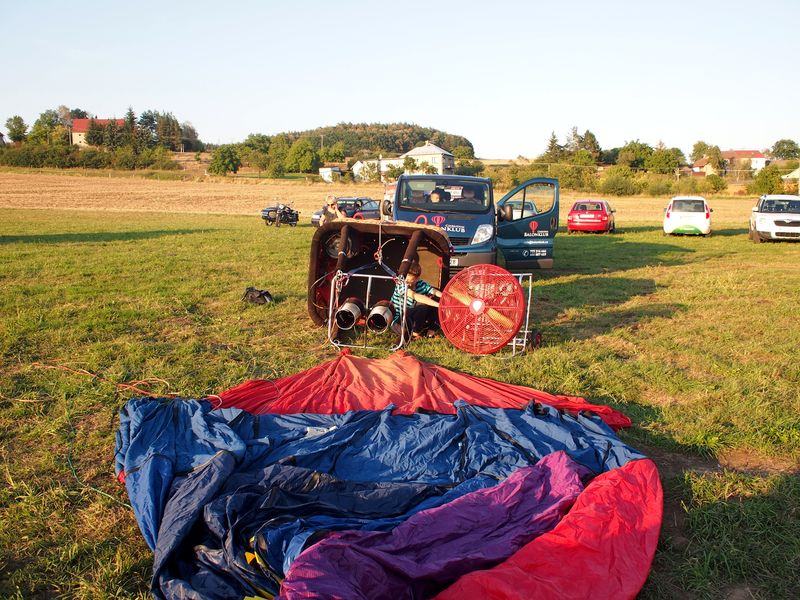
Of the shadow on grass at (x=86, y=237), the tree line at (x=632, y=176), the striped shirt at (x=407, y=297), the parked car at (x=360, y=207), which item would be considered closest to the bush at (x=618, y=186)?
the tree line at (x=632, y=176)

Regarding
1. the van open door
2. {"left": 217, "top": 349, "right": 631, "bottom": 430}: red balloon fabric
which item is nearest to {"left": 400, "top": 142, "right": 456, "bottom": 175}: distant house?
the van open door

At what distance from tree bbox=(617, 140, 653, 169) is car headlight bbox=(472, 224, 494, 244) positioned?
74729mm

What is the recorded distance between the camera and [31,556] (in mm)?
3186

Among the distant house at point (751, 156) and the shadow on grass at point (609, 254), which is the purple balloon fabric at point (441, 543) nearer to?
the shadow on grass at point (609, 254)

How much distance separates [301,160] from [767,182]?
186 ft

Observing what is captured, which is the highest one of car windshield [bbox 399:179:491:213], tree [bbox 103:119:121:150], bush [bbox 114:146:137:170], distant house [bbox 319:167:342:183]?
tree [bbox 103:119:121:150]

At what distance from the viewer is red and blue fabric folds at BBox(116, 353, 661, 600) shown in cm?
269

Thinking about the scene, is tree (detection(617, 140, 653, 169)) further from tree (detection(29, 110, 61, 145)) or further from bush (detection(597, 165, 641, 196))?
tree (detection(29, 110, 61, 145))

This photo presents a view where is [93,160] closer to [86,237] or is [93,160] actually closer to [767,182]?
[86,237]

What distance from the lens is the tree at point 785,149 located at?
375ft

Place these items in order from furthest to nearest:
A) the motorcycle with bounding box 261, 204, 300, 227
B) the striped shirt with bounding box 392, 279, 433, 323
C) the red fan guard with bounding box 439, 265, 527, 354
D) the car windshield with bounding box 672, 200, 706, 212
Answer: the motorcycle with bounding box 261, 204, 300, 227 → the car windshield with bounding box 672, 200, 706, 212 → the striped shirt with bounding box 392, 279, 433, 323 → the red fan guard with bounding box 439, 265, 527, 354

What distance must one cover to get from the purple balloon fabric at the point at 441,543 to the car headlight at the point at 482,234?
19.3ft

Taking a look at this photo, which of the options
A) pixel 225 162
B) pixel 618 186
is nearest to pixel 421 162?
pixel 225 162

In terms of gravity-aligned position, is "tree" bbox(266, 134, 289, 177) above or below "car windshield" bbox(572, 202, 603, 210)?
above
